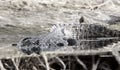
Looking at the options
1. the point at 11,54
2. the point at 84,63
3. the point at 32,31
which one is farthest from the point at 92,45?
the point at 32,31

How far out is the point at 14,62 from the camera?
19.6 feet

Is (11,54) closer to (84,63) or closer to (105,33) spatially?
(84,63)

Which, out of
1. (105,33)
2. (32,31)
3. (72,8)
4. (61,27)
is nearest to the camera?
(105,33)

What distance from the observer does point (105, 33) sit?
860 cm

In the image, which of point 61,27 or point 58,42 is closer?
point 58,42

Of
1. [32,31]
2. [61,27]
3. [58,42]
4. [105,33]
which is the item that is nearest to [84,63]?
[58,42]

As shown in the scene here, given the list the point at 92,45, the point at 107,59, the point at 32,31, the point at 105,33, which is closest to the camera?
the point at 107,59

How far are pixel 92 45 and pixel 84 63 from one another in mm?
1316

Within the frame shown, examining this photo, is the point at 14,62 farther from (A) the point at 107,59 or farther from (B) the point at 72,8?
(B) the point at 72,8

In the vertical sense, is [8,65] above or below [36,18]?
above

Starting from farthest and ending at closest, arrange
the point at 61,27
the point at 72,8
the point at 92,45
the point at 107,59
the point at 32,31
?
1. the point at 72,8
2. the point at 32,31
3. the point at 61,27
4. the point at 92,45
5. the point at 107,59

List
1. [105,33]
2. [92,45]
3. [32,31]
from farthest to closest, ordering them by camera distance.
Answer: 1. [32,31]
2. [105,33]
3. [92,45]

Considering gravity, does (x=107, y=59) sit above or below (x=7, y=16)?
above

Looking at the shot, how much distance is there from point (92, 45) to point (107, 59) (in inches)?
56.6
